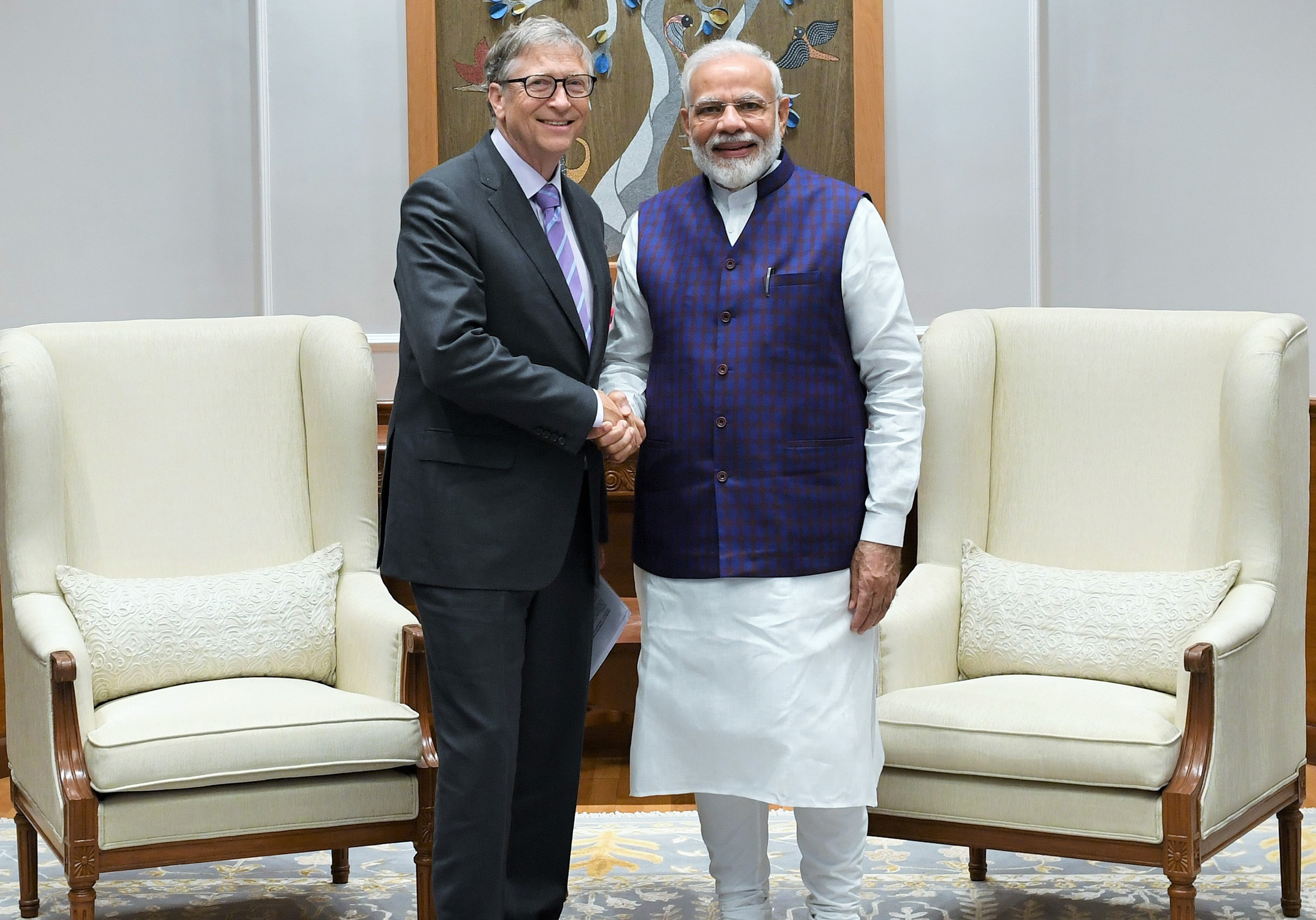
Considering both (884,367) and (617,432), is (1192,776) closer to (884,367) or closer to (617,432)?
(884,367)

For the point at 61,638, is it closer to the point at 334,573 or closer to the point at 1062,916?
the point at 334,573

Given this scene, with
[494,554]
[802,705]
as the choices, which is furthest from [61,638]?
[802,705]

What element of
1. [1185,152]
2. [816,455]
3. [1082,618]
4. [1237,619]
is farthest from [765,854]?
[1185,152]

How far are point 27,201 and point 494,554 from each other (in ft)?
7.33

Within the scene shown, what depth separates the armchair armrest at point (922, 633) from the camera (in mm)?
2562

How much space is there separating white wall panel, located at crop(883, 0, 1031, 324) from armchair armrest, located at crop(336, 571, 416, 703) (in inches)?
84.1

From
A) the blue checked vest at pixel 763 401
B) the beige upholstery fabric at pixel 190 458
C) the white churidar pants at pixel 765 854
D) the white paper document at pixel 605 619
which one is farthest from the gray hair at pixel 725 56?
the white churidar pants at pixel 765 854

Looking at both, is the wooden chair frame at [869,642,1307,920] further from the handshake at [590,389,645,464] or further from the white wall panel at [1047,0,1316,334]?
the white wall panel at [1047,0,1316,334]

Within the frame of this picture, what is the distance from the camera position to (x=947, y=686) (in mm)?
2580

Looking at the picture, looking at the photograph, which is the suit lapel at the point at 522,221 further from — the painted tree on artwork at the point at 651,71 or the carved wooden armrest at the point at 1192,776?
the painted tree on artwork at the point at 651,71

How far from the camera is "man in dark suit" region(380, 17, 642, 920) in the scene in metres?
2.09

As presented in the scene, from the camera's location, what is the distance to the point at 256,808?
92.6 inches

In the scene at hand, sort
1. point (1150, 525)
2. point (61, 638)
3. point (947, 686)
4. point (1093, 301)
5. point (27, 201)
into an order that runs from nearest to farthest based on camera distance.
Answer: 1. point (61, 638)
2. point (947, 686)
3. point (1150, 525)
4. point (27, 201)
5. point (1093, 301)

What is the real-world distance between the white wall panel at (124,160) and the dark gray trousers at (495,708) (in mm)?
2035
